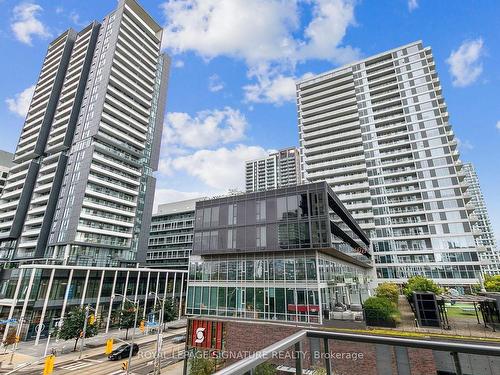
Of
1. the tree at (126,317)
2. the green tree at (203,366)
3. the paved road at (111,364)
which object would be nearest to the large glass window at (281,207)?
the green tree at (203,366)

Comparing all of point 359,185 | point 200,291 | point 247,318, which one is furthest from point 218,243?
point 359,185

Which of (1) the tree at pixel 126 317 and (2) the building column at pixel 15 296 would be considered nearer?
(2) the building column at pixel 15 296

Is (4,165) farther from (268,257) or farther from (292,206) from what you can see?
(292,206)

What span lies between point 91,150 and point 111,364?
49654mm

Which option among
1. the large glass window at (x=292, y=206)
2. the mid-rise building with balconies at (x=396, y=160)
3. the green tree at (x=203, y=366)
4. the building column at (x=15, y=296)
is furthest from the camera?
the mid-rise building with balconies at (x=396, y=160)

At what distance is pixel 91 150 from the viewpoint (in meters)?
68.1

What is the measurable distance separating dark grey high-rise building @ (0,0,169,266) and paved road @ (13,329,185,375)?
97.9 feet

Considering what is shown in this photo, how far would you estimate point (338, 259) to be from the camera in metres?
41.8

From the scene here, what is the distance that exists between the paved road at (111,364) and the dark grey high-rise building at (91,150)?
29.9 meters

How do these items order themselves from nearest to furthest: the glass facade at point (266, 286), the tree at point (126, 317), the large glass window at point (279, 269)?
the glass facade at point (266, 286) < the large glass window at point (279, 269) < the tree at point (126, 317)

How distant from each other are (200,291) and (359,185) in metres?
61.9

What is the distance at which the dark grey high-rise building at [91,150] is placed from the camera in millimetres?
65688

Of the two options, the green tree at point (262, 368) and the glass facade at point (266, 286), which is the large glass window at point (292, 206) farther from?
the green tree at point (262, 368)

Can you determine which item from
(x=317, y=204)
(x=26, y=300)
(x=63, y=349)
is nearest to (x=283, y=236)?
(x=317, y=204)
